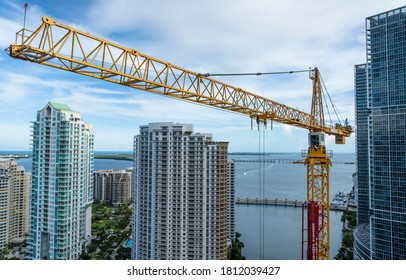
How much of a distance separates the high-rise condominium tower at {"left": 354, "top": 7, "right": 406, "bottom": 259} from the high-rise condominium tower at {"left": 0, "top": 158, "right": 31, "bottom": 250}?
10730mm

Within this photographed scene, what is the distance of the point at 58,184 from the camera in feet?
24.1

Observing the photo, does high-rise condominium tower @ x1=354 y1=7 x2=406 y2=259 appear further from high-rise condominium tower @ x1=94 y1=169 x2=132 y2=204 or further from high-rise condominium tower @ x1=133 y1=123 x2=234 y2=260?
high-rise condominium tower @ x1=94 y1=169 x2=132 y2=204

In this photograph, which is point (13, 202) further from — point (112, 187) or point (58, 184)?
point (112, 187)

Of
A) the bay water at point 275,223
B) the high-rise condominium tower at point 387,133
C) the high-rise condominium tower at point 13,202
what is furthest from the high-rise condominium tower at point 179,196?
the high-rise condominium tower at point 13,202

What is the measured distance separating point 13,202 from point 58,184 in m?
3.92

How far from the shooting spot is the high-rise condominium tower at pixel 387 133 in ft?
20.5

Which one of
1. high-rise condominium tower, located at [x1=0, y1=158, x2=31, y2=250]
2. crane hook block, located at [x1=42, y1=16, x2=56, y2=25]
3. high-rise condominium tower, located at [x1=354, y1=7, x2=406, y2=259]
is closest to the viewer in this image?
crane hook block, located at [x1=42, y1=16, x2=56, y2=25]

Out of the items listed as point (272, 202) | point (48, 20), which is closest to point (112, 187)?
point (272, 202)

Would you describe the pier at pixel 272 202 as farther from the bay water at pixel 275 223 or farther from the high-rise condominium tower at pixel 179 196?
the high-rise condominium tower at pixel 179 196

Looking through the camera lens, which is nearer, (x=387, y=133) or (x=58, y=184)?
(x=387, y=133)

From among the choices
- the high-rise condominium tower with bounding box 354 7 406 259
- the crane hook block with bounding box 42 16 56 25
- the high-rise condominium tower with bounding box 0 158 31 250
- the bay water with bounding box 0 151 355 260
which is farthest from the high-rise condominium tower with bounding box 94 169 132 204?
the crane hook block with bounding box 42 16 56 25

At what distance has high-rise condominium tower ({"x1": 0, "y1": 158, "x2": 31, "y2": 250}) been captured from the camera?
9.30 metres

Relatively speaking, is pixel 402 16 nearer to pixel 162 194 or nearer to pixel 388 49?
pixel 388 49
